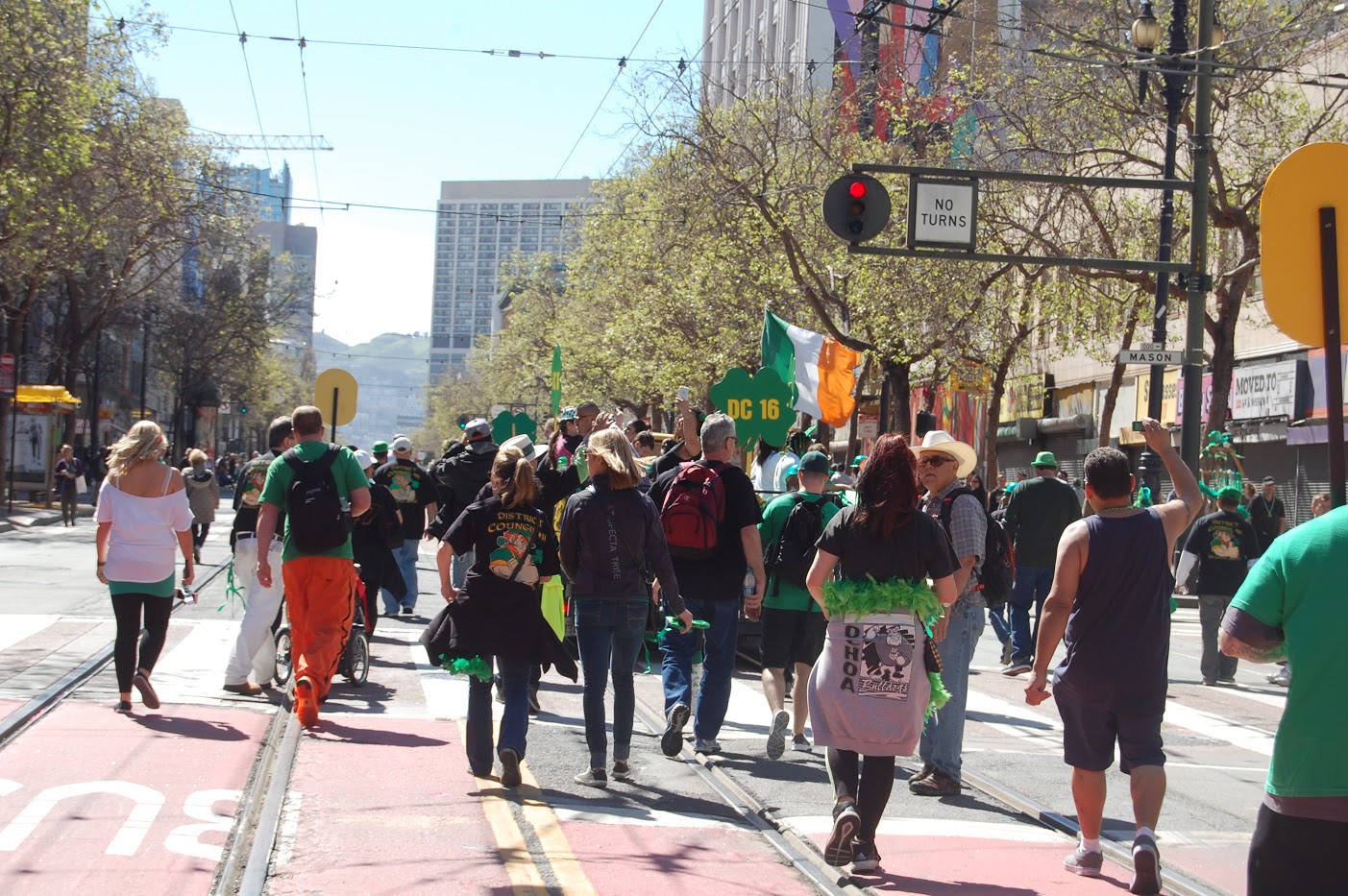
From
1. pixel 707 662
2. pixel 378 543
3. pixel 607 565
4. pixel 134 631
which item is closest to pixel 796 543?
pixel 707 662

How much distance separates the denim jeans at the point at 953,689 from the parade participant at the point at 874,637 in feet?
5.32

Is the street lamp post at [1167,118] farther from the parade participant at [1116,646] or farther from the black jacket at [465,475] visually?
the parade participant at [1116,646]

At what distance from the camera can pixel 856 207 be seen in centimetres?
1514

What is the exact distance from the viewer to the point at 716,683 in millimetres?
8570

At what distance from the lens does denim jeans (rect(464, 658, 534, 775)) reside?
750 centimetres

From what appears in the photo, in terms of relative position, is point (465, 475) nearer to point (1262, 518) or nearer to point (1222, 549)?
point (1222, 549)

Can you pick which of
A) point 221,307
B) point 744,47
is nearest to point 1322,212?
point 221,307

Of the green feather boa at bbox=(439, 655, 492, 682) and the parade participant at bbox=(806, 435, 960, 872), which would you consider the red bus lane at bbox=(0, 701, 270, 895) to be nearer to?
the green feather boa at bbox=(439, 655, 492, 682)

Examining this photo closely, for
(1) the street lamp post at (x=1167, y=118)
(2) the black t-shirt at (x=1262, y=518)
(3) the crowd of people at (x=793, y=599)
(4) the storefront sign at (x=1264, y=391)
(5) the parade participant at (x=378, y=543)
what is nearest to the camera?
A: (3) the crowd of people at (x=793, y=599)

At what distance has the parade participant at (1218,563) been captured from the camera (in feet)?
46.2

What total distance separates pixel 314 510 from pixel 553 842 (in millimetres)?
3016

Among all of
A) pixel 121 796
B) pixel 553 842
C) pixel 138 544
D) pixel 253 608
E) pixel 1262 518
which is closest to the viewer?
pixel 553 842

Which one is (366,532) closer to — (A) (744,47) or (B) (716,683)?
(B) (716,683)

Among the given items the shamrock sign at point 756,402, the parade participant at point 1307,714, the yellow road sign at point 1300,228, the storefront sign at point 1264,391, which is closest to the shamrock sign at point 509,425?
the shamrock sign at point 756,402
